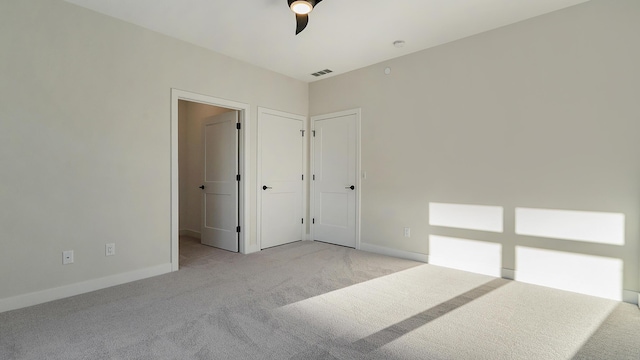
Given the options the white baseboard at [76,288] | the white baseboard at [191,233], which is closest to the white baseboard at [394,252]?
the white baseboard at [76,288]

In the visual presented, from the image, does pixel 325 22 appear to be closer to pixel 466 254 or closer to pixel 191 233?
pixel 466 254

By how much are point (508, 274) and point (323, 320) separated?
7.51 feet

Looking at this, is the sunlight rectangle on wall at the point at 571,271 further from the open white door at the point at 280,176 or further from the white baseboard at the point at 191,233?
the white baseboard at the point at 191,233

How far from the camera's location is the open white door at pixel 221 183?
454 centimetres

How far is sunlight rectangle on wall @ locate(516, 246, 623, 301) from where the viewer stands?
285 centimetres

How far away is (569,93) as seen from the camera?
304 cm

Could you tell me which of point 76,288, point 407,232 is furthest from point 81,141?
point 407,232

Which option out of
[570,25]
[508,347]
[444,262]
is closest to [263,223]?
[444,262]

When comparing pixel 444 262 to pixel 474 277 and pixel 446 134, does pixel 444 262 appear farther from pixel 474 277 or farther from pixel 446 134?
pixel 446 134

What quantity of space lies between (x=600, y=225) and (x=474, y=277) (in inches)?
49.4

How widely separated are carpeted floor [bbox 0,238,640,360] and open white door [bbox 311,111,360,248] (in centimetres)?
146

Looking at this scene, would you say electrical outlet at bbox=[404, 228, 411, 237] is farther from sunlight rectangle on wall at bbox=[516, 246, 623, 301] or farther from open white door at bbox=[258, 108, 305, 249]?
open white door at bbox=[258, 108, 305, 249]

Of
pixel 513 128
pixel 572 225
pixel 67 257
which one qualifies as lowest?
pixel 67 257

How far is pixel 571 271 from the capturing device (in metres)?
3.04
